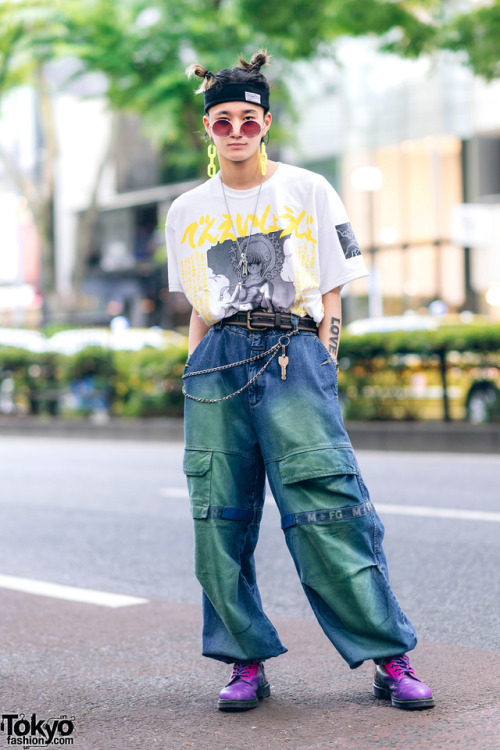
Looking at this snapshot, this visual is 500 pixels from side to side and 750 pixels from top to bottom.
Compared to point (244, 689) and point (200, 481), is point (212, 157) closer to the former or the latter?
point (200, 481)

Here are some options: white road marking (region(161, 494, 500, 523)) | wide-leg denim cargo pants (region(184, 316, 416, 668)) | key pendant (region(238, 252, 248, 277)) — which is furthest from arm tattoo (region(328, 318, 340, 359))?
→ white road marking (region(161, 494, 500, 523))

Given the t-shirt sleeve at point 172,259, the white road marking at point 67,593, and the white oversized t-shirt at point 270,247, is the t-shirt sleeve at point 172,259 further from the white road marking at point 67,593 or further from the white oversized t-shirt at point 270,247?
the white road marking at point 67,593

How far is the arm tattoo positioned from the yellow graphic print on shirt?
11 cm

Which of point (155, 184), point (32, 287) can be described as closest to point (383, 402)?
point (155, 184)

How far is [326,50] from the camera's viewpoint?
1850 centimetres

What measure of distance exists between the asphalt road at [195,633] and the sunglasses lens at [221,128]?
5.75ft

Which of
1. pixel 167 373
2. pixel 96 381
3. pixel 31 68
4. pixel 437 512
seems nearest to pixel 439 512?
pixel 437 512

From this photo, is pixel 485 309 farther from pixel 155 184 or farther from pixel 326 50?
pixel 155 184

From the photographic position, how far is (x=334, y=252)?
3.56m

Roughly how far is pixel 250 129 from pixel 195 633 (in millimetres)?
2191

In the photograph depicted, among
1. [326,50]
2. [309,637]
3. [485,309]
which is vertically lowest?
[309,637]

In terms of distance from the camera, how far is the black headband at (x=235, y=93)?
11.5 ft

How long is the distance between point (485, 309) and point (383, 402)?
15859 mm

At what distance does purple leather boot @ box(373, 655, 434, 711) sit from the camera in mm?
3404
